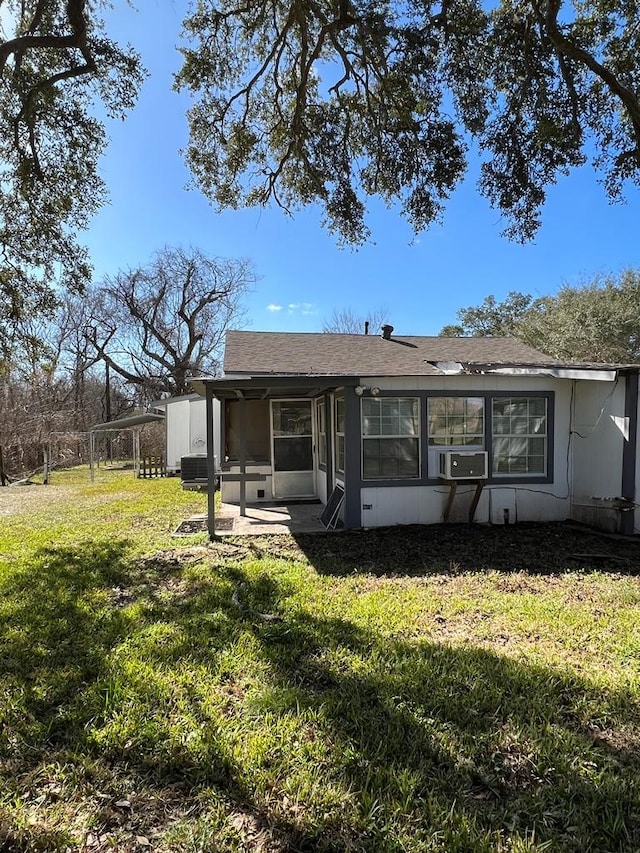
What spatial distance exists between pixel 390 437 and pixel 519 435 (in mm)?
2153

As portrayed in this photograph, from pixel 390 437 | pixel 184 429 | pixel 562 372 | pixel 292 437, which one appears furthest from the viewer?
pixel 184 429

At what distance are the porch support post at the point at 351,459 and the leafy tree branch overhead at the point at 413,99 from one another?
388cm

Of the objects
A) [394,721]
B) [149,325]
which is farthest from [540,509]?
[149,325]

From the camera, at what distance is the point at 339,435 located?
312 inches

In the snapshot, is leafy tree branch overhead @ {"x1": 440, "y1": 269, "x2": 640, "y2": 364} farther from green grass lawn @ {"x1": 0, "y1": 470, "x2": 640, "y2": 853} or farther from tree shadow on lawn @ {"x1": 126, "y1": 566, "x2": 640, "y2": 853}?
tree shadow on lawn @ {"x1": 126, "y1": 566, "x2": 640, "y2": 853}

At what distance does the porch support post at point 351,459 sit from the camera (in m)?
7.13

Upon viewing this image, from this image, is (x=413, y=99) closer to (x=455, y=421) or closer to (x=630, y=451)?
(x=455, y=421)

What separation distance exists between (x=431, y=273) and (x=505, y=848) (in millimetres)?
22091

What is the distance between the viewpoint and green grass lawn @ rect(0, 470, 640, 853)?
1.94 metres

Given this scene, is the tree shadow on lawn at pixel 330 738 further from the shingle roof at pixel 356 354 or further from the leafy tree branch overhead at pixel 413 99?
the leafy tree branch overhead at pixel 413 99

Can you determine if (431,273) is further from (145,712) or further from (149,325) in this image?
(145,712)

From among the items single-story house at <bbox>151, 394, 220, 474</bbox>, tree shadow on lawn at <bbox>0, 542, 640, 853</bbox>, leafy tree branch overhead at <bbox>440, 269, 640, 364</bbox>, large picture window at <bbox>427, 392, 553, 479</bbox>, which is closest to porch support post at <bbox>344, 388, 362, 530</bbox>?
large picture window at <bbox>427, 392, 553, 479</bbox>

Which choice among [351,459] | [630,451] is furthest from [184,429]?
[630,451]

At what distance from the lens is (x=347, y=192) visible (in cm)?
872
